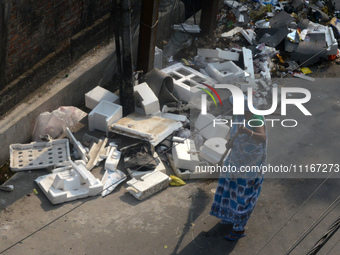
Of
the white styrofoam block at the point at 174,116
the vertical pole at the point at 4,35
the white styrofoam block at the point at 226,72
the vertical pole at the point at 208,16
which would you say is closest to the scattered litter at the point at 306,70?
the white styrofoam block at the point at 226,72

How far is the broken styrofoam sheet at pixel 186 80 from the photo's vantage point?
30.2 feet

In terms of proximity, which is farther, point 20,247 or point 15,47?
point 15,47

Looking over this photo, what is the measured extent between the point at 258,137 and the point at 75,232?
2.51 meters

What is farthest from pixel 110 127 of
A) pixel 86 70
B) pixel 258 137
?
pixel 258 137

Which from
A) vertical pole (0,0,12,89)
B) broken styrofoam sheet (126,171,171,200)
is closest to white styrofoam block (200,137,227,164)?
broken styrofoam sheet (126,171,171,200)

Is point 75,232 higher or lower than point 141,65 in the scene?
lower

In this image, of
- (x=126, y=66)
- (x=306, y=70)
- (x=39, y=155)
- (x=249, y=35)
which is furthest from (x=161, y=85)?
(x=306, y=70)

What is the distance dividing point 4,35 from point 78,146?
184 cm

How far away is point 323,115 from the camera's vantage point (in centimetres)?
941

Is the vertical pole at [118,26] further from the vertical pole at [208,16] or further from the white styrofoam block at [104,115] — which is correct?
the vertical pole at [208,16]

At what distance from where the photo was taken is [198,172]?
7.61 m

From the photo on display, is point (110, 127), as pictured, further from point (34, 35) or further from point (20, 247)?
point (20, 247)

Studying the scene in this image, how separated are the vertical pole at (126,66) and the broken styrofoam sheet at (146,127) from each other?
21 centimetres

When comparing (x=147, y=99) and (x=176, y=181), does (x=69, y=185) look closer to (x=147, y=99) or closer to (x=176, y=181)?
(x=176, y=181)
